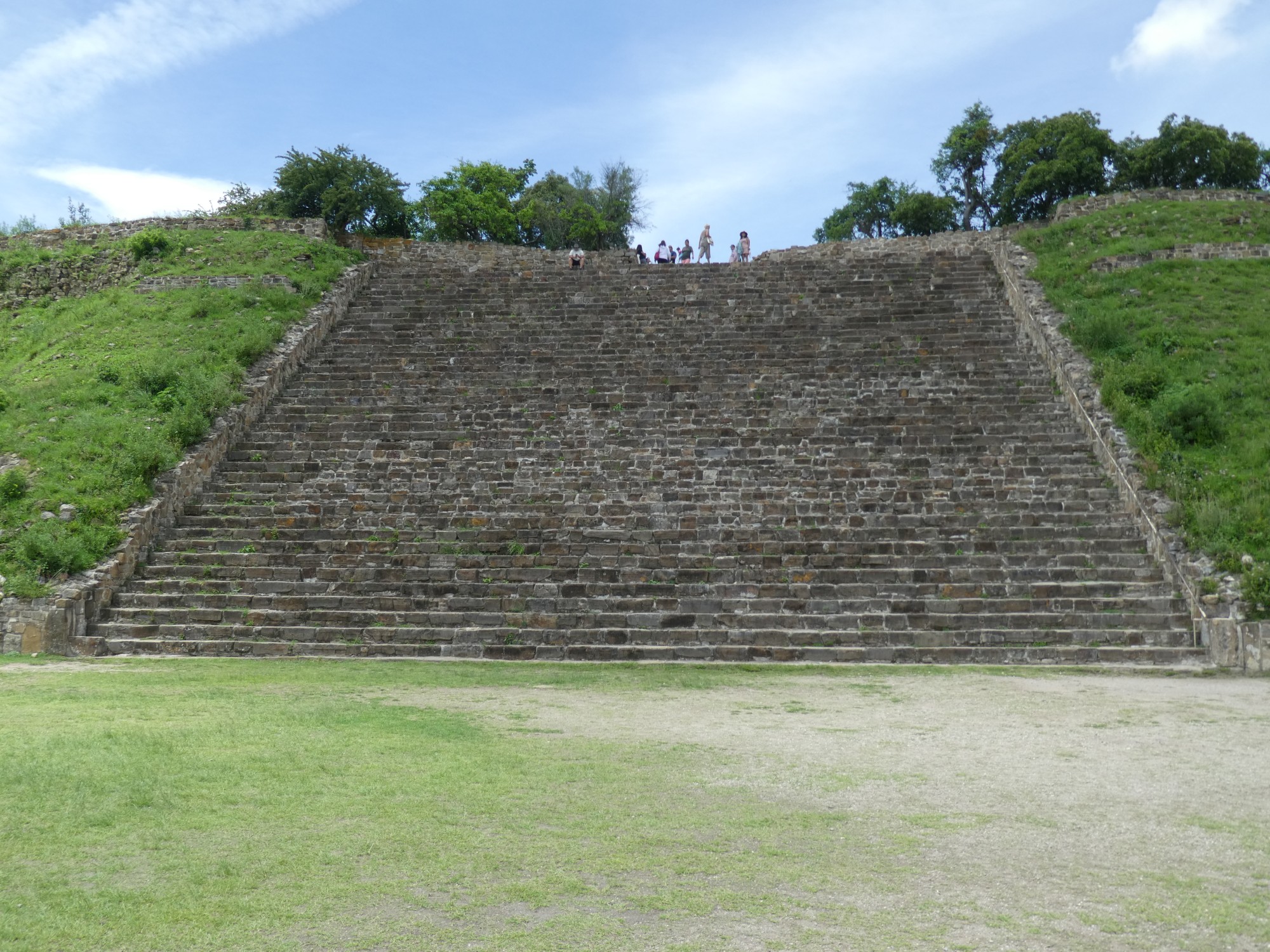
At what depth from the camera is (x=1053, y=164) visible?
30516 mm

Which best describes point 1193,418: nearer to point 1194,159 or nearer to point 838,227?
point 1194,159

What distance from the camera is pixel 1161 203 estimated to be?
830 inches

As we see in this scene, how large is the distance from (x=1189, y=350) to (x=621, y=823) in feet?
45.6

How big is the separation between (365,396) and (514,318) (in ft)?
13.1

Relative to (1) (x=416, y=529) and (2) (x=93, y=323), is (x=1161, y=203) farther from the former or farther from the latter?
(2) (x=93, y=323)

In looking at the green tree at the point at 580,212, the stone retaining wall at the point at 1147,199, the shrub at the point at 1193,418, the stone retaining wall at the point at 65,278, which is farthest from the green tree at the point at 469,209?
the shrub at the point at 1193,418

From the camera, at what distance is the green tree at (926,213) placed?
3475 centimetres

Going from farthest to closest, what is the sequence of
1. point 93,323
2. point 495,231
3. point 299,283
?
point 495,231 → point 299,283 → point 93,323

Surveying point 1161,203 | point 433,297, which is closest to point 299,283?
point 433,297

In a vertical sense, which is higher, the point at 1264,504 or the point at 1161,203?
the point at 1161,203

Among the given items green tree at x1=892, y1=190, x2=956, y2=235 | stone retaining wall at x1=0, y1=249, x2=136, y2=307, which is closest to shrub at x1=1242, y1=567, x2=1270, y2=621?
stone retaining wall at x1=0, y1=249, x2=136, y2=307

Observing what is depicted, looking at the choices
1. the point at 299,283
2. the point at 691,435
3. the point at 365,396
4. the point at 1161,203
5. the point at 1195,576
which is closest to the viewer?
the point at 1195,576

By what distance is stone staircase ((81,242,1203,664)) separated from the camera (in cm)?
1102

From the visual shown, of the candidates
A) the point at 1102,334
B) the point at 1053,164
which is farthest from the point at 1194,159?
the point at 1102,334
